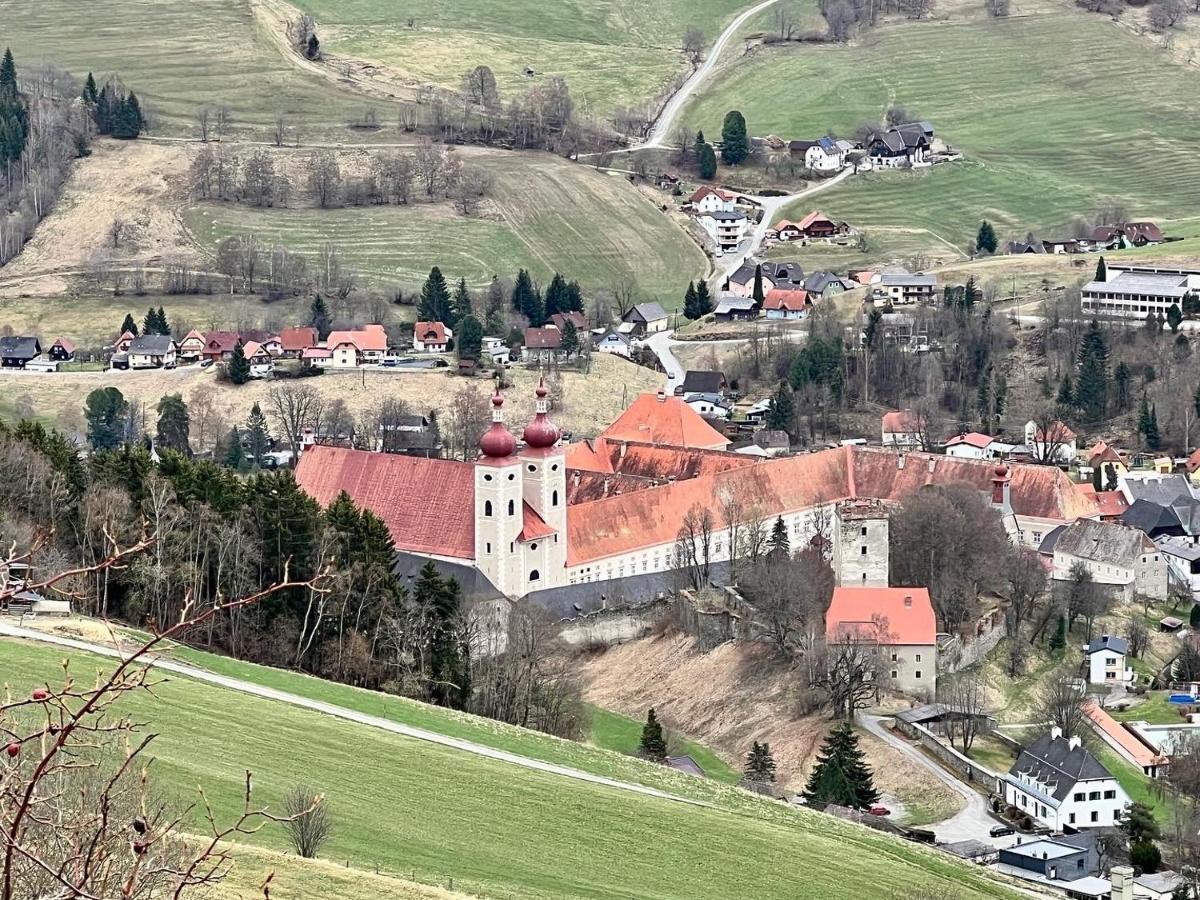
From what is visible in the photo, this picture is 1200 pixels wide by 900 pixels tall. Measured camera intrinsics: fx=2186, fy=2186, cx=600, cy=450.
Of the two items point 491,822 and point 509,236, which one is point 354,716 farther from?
point 509,236

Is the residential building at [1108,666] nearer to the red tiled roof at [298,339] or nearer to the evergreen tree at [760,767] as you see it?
the evergreen tree at [760,767]

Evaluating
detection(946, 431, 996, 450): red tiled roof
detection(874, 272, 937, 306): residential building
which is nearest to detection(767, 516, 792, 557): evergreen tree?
detection(946, 431, 996, 450): red tiled roof

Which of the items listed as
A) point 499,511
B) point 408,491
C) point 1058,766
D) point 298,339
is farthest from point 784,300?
point 1058,766

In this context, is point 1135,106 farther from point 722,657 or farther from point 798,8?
point 722,657

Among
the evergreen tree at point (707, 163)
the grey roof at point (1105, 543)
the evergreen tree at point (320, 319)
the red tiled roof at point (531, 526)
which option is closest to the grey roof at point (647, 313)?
the evergreen tree at point (320, 319)

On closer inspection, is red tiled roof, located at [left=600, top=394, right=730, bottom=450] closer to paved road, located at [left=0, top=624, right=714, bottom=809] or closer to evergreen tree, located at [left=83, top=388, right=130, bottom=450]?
evergreen tree, located at [left=83, top=388, right=130, bottom=450]
